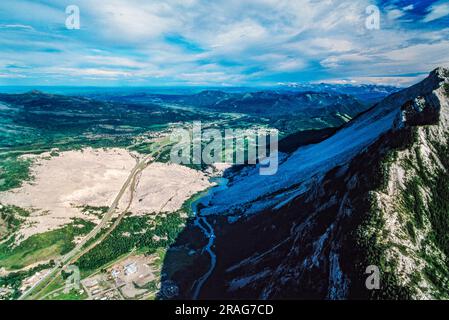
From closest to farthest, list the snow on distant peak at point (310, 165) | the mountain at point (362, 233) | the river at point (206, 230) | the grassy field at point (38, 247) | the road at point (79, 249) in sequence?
the mountain at point (362, 233)
the river at point (206, 230)
the road at point (79, 249)
the grassy field at point (38, 247)
the snow on distant peak at point (310, 165)

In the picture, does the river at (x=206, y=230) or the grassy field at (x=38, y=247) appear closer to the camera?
the river at (x=206, y=230)

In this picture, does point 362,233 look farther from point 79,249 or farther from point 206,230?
point 79,249

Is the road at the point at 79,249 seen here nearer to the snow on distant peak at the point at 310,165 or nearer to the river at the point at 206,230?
the river at the point at 206,230

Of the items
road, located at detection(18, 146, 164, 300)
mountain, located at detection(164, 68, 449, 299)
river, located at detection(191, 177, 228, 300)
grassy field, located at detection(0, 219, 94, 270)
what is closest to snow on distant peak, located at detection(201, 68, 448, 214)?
river, located at detection(191, 177, 228, 300)

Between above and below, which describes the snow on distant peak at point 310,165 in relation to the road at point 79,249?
above

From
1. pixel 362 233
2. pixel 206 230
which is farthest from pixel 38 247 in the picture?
pixel 362 233

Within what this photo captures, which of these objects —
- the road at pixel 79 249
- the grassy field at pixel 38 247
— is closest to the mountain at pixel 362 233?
the road at pixel 79 249
